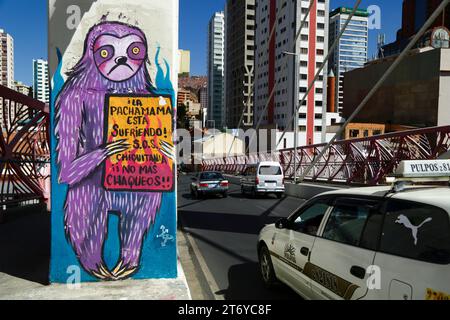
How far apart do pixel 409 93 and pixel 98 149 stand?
86495 mm

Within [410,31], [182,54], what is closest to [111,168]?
[182,54]

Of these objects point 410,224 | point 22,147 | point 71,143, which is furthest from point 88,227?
point 22,147

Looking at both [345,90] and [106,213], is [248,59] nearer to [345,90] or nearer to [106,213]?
[345,90]

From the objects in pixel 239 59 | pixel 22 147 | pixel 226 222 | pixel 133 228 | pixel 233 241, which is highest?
pixel 239 59

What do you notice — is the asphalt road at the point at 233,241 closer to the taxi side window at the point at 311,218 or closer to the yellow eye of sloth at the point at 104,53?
the taxi side window at the point at 311,218

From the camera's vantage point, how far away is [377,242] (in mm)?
3531

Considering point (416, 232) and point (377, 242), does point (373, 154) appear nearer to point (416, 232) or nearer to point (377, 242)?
point (377, 242)

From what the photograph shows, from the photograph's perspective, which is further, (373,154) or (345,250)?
(373,154)

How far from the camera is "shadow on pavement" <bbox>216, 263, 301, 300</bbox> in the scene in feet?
17.5

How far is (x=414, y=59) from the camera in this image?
80.5 m

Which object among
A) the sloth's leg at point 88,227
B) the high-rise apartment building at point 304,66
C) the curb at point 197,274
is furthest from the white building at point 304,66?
the sloth's leg at point 88,227
